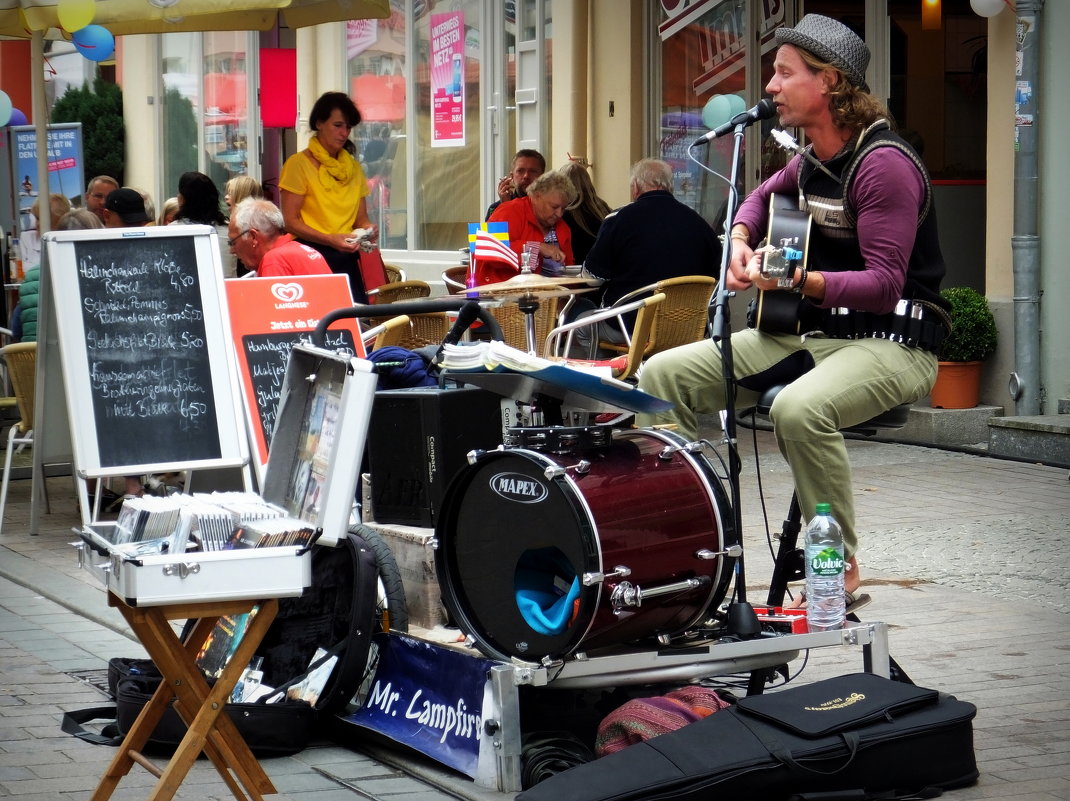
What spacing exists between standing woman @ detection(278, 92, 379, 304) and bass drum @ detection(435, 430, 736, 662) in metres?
5.69

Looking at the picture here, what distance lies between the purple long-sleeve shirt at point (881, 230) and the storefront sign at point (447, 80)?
35.1 feet

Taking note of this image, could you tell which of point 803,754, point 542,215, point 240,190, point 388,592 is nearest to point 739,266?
point 388,592

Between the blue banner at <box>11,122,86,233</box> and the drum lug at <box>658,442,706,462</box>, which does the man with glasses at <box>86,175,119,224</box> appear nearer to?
the blue banner at <box>11,122,86,233</box>

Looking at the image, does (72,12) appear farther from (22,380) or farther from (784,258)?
(784,258)

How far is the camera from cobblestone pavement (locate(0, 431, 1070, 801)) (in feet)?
13.9

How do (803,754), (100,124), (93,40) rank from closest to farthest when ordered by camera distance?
1. (803,754)
2. (93,40)
3. (100,124)

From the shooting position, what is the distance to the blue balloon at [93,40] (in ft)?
31.6

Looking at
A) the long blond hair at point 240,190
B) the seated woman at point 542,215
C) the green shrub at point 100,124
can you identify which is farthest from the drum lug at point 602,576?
the green shrub at point 100,124

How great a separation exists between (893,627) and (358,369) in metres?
2.83

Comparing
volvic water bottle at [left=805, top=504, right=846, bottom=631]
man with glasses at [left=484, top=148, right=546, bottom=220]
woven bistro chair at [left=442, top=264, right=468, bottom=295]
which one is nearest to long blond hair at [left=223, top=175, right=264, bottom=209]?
woven bistro chair at [left=442, top=264, right=468, bottom=295]

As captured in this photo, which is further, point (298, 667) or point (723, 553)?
point (298, 667)

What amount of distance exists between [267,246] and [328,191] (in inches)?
91.0

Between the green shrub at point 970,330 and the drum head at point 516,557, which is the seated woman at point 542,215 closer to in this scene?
the green shrub at point 970,330

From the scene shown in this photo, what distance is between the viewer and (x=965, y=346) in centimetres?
939
